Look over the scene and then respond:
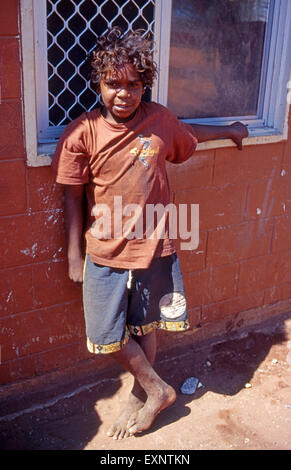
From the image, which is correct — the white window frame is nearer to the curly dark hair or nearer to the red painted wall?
the red painted wall

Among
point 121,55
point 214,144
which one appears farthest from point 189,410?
point 121,55

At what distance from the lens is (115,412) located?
113 inches

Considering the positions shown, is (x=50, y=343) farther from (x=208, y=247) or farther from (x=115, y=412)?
(x=208, y=247)

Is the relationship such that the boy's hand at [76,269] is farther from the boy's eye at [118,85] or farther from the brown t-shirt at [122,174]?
the boy's eye at [118,85]

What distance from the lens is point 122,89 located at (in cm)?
224

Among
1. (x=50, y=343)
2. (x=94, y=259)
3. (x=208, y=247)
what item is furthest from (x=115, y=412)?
(x=208, y=247)

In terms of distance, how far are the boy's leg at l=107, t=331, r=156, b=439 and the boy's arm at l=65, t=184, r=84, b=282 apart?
495 millimetres

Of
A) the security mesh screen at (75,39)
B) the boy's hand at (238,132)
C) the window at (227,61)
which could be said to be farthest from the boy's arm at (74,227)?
the boy's hand at (238,132)

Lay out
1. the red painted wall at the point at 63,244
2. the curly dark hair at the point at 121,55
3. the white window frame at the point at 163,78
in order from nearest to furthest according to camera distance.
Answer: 1. the curly dark hair at the point at 121,55
2. the white window frame at the point at 163,78
3. the red painted wall at the point at 63,244

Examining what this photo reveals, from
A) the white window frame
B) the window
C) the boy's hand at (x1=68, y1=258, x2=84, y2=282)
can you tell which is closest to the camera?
the white window frame

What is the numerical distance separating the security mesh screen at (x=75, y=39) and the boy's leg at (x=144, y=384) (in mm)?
1222

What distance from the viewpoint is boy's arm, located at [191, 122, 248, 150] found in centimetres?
277

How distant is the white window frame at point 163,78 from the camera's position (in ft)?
7.69

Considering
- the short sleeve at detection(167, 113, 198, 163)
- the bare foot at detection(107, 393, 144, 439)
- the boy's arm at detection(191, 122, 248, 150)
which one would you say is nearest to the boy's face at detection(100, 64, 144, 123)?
the short sleeve at detection(167, 113, 198, 163)
